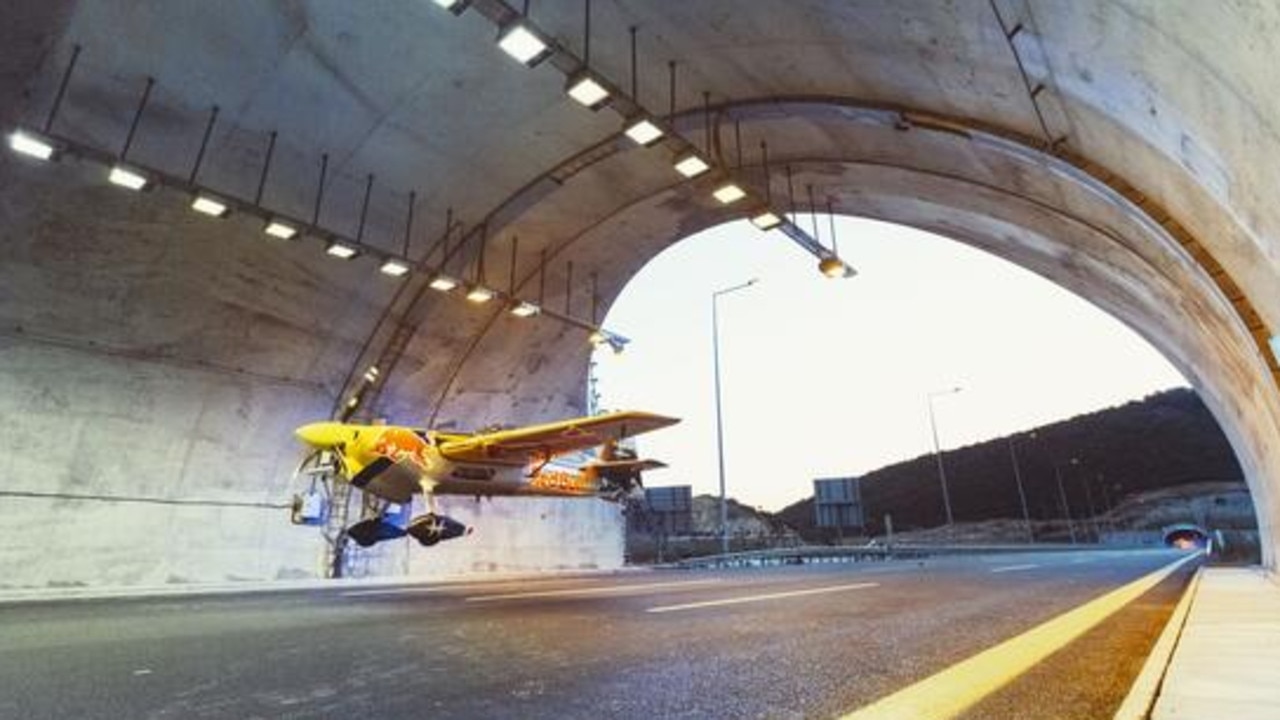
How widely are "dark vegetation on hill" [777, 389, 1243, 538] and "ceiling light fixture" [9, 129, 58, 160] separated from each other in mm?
122588

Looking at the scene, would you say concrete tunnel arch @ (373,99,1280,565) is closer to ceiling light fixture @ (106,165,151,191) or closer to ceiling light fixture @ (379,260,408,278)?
ceiling light fixture @ (379,260,408,278)

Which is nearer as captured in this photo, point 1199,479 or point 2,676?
point 2,676

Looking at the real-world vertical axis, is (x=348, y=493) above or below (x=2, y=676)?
above

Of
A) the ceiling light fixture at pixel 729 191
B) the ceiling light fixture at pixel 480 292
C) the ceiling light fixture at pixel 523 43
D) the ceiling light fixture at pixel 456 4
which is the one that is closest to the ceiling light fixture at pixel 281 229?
the ceiling light fixture at pixel 480 292

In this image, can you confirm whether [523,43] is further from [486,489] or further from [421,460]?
[486,489]

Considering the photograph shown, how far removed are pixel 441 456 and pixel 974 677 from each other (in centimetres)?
1152

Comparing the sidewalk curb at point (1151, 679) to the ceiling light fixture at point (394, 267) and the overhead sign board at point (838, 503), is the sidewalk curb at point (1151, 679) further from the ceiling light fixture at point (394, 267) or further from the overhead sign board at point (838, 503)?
the overhead sign board at point (838, 503)

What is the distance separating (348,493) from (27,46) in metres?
11.6

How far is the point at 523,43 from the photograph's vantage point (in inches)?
338

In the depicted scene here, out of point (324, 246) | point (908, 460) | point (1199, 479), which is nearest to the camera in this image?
point (324, 246)

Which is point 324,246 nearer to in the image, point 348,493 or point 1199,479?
point 348,493

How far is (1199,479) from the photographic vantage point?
10700 cm

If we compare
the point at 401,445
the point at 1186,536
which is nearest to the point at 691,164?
the point at 401,445

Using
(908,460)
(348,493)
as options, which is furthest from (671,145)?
(908,460)
